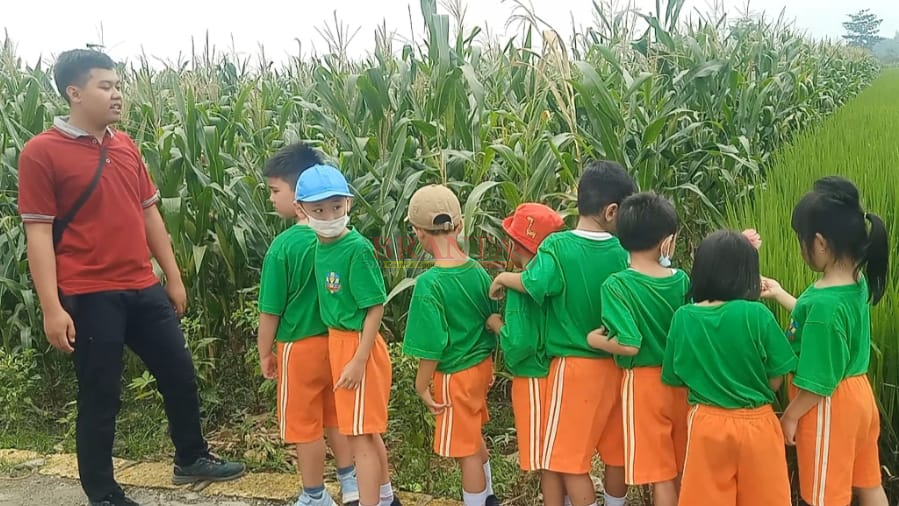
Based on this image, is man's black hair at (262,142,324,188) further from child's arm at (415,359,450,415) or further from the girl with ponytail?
the girl with ponytail

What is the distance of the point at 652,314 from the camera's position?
205 cm

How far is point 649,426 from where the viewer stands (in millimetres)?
2070

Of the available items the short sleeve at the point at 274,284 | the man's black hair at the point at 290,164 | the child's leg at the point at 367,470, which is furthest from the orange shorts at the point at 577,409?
the man's black hair at the point at 290,164

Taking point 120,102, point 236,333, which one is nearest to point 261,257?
point 236,333

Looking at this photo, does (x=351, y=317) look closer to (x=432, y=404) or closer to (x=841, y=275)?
(x=432, y=404)

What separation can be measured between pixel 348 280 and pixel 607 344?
92cm

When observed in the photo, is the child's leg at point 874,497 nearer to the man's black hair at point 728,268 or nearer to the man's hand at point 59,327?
the man's black hair at point 728,268

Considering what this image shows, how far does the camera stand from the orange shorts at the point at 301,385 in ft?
8.46

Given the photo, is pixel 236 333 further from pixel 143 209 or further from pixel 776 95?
pixel 776 95

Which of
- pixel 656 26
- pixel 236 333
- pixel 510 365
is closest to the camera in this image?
pixel 510 365

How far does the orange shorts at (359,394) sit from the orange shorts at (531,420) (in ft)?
1.64

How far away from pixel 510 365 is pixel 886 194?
2.44m

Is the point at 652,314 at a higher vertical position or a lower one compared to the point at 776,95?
lower

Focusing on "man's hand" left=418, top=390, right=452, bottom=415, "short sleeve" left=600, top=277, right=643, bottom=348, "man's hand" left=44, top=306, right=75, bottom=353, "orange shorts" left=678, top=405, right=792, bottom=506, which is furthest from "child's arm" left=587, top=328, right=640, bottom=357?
"man's hand" left=44, top=306, right=75, bottom=353
